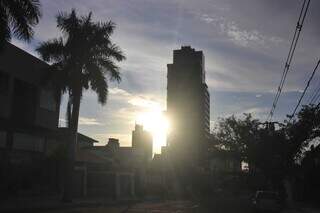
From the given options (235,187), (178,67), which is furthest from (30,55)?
(178,67)

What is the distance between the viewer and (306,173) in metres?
53.2

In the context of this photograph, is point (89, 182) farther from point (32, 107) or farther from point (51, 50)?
point (51, 50)

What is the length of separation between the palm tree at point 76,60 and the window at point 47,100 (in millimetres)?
6027

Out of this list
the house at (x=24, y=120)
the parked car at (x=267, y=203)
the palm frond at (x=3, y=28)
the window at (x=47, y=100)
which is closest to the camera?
the palm frond at (x=3, y=28)

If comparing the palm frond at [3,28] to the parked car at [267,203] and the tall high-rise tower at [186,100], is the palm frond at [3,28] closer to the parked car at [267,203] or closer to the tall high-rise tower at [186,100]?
the parked car at [267,203]

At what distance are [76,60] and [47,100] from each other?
910cm

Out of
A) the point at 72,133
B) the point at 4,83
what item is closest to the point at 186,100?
the point at 4,83

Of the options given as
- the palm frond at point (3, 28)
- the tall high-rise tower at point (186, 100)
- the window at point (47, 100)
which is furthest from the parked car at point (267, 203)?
the tall high-rise tower at point (186, 100)

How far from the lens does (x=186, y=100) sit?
13288 cm

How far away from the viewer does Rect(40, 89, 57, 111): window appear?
42.3 metres

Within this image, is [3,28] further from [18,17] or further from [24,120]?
[24,120]

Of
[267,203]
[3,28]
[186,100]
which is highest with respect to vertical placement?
[186,100]

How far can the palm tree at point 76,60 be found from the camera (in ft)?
117

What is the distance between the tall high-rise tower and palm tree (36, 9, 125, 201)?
304 ft
